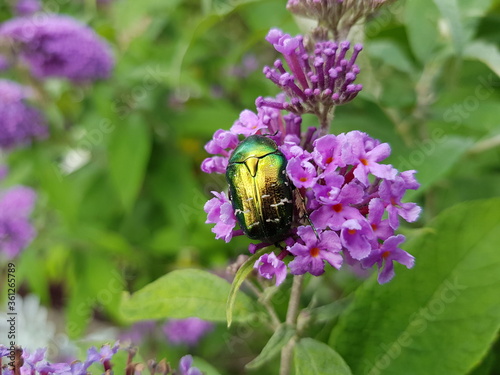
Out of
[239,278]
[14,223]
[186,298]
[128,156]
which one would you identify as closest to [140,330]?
[14,223]

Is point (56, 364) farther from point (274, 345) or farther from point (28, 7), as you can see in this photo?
point (28, 7)

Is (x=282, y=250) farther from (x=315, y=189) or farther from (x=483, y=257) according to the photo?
(x=483, y=257)

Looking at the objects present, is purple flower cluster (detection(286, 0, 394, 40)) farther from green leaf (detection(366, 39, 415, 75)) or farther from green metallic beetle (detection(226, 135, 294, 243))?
green leaf (detection(366, 39, 415, 75))

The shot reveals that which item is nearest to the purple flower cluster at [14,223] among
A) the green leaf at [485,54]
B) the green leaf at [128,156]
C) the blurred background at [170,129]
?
the blurred background at [170,129]

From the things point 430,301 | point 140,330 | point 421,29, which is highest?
point 421,29

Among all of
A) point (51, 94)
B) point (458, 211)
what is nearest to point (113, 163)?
point (51, 94)

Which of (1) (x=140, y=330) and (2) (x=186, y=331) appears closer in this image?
(2) (x=186, y=331)

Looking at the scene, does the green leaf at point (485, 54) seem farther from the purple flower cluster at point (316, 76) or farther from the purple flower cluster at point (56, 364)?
the purple flower cluster at point (56, 364)
